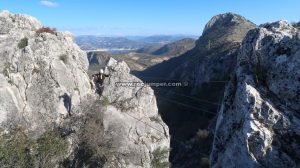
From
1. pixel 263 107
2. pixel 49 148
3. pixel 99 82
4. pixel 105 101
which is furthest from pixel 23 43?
pixel 263 107

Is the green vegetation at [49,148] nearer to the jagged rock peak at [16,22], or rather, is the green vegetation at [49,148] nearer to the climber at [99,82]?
the climber at [99,82]

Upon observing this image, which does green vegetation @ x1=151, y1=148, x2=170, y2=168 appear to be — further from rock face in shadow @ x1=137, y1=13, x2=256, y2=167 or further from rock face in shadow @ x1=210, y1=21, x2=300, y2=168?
rock face in shadow @ x1=210, y1=21, x2=300, y2=168

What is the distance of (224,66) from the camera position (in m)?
106

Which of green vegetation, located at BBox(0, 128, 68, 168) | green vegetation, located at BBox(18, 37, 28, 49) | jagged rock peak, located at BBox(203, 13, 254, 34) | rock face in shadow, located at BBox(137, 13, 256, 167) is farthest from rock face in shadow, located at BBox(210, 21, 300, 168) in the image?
jagged rock peak, located at BBox(203, 13, 254, 34)

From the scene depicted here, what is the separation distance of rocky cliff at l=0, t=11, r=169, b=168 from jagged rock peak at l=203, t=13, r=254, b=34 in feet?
438

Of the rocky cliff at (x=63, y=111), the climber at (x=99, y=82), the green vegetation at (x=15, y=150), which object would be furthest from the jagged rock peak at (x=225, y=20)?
the green vegetation at (x=15, y=150)

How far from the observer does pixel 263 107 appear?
13.6 meters

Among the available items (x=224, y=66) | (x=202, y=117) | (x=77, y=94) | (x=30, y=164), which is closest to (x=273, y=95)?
(x=30, y=164)

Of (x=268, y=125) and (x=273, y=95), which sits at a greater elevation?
(x=273, y=95)

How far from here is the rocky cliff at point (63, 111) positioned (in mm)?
37125

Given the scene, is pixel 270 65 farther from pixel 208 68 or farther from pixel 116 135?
pixel 208 68

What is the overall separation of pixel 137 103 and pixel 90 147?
30.7 ft

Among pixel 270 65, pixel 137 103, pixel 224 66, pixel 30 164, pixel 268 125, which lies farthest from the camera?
pixel 224 66

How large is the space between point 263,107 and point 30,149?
27996mm
